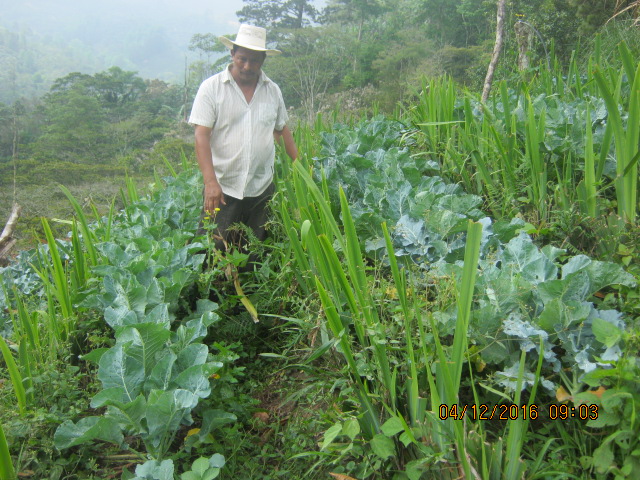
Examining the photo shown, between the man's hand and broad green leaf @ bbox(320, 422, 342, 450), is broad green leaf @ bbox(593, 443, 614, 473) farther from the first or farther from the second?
the man's hand

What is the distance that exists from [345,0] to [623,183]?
35.1 m

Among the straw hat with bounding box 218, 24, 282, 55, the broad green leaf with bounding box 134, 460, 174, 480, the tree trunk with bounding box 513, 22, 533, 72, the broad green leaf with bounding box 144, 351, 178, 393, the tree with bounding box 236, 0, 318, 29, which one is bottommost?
the broad green leaf with bounding box 134, 460, 174, 480

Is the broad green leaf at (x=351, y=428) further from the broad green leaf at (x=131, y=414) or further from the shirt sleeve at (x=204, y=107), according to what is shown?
the shirt sleeve at (x=204, y=107)

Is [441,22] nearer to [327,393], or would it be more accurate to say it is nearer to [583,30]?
[583,30]

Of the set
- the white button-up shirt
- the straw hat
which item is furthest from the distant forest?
the white button-up shirt

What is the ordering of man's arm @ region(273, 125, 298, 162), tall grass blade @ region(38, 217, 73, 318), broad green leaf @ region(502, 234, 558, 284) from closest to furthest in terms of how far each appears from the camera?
broad green leaf @ region(502, 234, 558, 284) < tall grass blade @ region(38, 217, 73, 318) < man's arm @ region(273, 125, 298, 162)

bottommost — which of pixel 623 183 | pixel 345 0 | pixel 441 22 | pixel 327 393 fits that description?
pixel 327 393

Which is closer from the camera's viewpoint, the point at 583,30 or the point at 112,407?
the point at 112,407

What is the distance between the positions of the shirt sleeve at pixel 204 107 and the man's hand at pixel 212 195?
1.14 feet

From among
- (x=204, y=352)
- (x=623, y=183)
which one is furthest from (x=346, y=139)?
(x=204, y=352)

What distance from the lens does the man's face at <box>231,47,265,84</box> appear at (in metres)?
2.84

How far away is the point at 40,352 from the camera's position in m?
1.79

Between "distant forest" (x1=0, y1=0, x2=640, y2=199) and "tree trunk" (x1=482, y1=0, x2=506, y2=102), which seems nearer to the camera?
"tree trunk" (x1=482, y1=0, x2=506, y2=102)

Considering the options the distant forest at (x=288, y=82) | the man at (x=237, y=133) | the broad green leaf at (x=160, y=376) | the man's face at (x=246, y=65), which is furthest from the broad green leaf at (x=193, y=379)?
→ the distant forest at (x=288, y=82)
